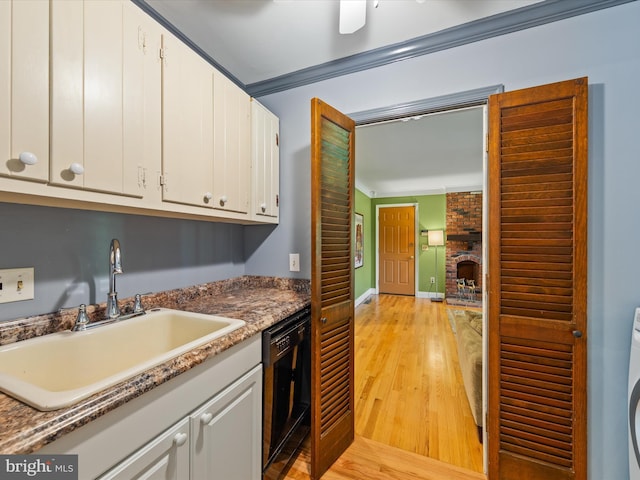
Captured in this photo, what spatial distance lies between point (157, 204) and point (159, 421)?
828 mm

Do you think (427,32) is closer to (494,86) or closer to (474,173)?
(494,86)

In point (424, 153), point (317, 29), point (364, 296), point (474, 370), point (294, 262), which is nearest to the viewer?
point (317, 29)

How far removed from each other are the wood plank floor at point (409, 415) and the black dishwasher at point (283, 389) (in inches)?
6.7

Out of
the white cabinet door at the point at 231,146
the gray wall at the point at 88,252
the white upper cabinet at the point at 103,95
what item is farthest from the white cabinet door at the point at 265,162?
the white upper cabinet at the point at 103,95

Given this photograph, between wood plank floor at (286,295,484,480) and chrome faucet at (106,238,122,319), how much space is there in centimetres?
129

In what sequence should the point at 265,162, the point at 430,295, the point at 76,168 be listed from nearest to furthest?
the point at 76,168 < the point at 265,162 < the point at 430,295

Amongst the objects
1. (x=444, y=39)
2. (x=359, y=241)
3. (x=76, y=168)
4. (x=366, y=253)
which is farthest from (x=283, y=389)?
(x=366, y=253)

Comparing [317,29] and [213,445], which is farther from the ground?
[317,29]

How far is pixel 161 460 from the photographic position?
77cm

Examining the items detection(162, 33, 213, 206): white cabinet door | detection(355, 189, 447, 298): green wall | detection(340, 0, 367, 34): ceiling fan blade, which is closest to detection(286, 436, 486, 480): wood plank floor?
detection(162, 33, 213, 206): white cabinet door

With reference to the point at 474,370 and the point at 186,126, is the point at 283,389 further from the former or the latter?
the point at 186,126

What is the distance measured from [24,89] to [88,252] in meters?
0.68

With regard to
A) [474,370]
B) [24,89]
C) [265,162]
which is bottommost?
[474,370]

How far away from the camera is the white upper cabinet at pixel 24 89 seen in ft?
2.41
